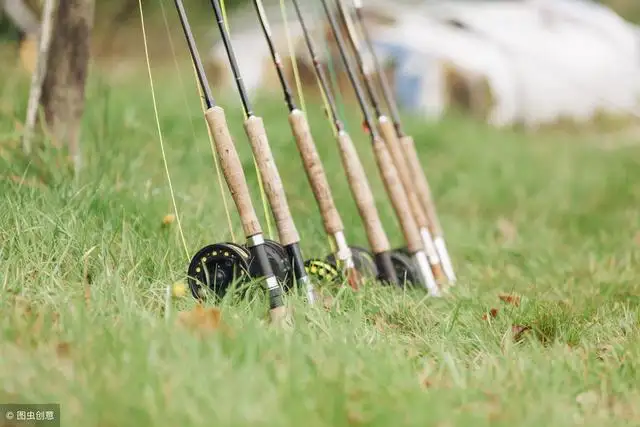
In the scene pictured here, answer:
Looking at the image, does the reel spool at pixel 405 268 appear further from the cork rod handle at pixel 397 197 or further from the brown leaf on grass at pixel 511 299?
the brown leaf on grass at pixel 511 299

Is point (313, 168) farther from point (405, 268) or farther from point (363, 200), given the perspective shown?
point (405, 268)

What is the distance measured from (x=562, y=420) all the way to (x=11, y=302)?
4.64ft

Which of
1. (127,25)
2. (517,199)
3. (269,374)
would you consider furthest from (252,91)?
(269,374)

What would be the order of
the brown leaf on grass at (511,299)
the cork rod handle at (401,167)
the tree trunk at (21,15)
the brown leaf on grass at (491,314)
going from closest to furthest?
the brown leaf on grass at (491,314) < the brown leaf on grass at (511,299) < the cork rod handle at (401,167) < the tree trunk at (21,15)

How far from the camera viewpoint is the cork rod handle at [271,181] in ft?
9.54

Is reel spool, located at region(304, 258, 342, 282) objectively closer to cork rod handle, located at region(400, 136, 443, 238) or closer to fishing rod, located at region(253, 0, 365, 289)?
fishing rod, located at region(253, 0, 365, 289)

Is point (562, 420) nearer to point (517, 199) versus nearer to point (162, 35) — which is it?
point (517, 199)

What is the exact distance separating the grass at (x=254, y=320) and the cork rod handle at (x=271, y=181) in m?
0.24

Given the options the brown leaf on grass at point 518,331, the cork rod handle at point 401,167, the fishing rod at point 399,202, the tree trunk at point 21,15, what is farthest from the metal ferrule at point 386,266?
the tree trunk at point 21,15

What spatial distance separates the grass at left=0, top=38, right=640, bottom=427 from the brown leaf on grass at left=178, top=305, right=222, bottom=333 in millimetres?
10

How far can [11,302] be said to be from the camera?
98.8 inches

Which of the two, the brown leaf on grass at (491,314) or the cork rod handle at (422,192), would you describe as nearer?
the brown leaf on grass at (491,314)

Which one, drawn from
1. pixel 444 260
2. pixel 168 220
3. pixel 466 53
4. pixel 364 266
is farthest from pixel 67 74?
pixel 466 53

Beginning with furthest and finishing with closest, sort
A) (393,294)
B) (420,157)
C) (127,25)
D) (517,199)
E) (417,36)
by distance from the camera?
(127,25), (417,36), (420,157), (517,199), (393,294)
